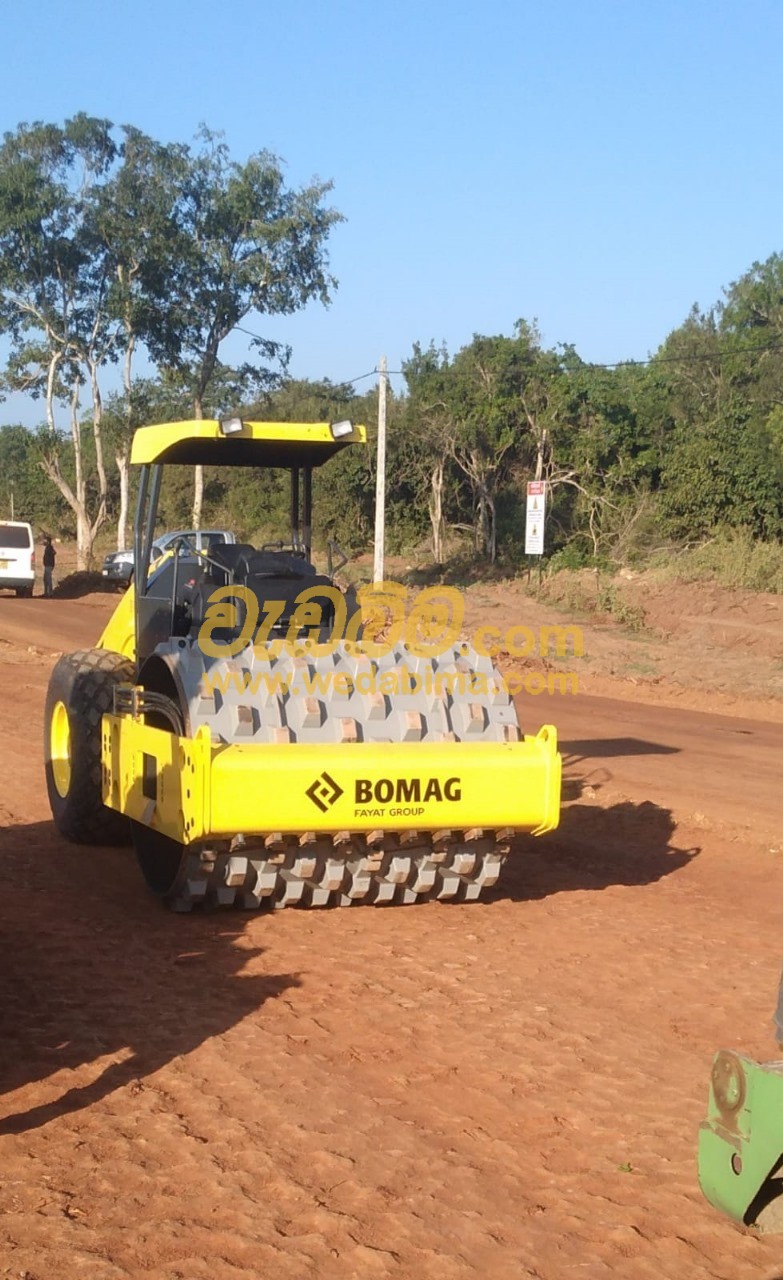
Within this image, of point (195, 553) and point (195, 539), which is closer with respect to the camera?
point (195, 553)

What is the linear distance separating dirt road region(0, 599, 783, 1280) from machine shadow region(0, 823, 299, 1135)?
0.06 feet

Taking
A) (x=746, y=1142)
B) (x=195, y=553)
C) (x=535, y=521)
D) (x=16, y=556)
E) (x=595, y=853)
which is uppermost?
(x=535, y=521)

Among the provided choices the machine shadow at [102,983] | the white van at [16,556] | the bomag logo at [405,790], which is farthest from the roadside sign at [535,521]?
the bomag logo at [405,790]

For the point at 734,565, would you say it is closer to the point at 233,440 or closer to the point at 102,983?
the point at 233,440

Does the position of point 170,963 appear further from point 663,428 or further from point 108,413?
point 108,413

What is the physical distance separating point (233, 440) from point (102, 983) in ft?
10.4

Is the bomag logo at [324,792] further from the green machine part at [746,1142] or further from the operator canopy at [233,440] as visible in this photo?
the green machine part at [746,1142]

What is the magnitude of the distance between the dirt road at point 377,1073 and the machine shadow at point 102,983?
2cm

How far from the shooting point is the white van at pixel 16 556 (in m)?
36.3

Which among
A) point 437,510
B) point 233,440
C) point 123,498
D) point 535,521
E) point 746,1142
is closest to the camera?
point 746,1142

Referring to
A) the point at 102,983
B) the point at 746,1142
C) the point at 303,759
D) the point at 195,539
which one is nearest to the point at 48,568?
the point at 195,539

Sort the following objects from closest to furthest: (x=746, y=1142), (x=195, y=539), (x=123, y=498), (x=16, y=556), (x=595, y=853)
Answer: (x=746, y=1142)
(x=195, y=539)
(x=595, y=853)
(x=16, y=556)
(x=123, y=498)

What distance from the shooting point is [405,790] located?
659cm

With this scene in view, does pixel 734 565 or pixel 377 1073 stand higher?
pixel 734 565
